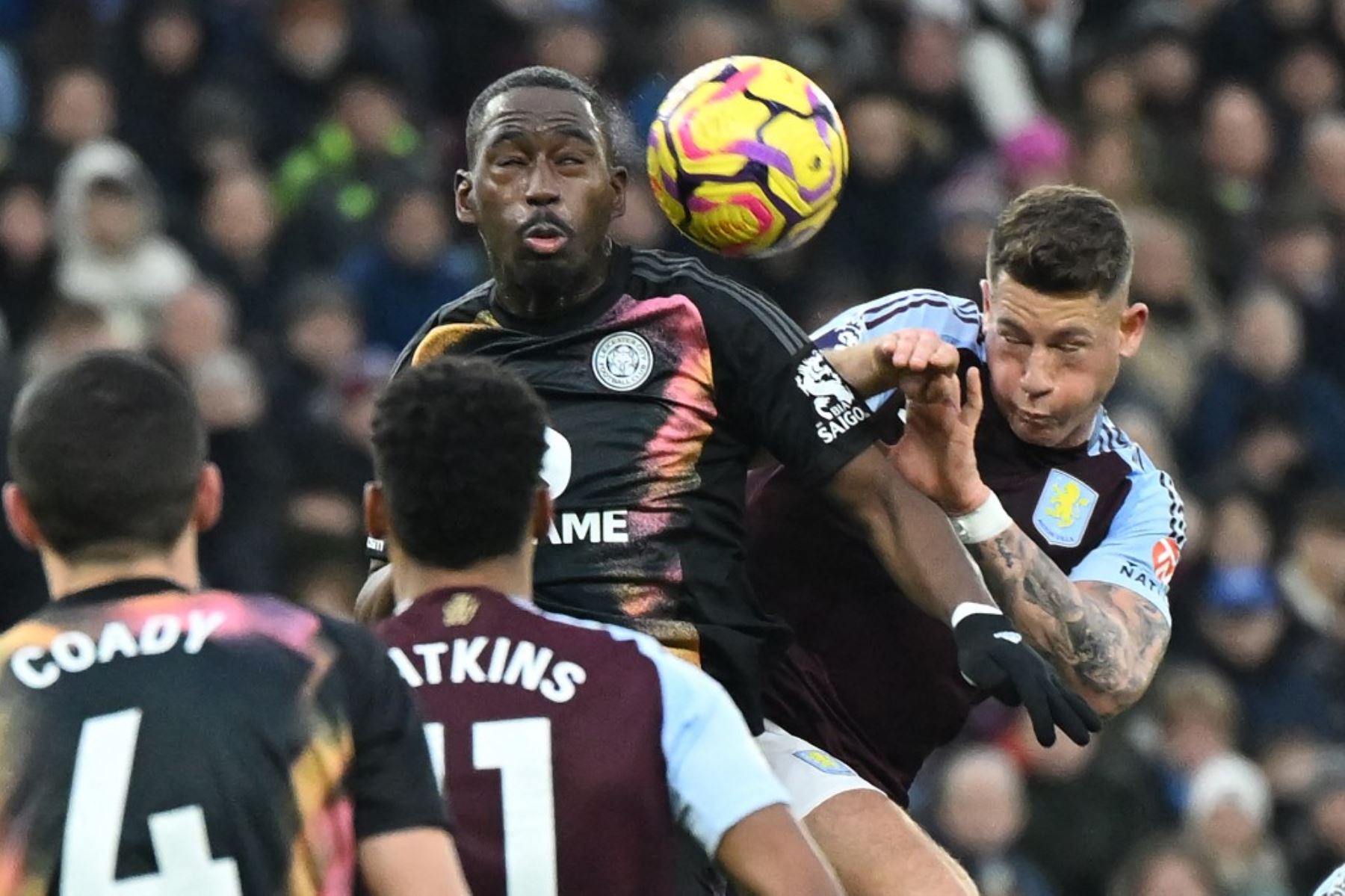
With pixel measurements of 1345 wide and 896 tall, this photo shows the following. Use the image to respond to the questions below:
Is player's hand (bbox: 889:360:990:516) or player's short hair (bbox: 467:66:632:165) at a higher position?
player's short hair (bbox: 467:66:632:165)

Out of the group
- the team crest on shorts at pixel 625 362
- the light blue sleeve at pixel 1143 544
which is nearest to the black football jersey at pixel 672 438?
the team crest on shorts at pixel 625 362

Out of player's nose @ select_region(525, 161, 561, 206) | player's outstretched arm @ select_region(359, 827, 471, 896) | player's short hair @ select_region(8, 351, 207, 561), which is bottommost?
player's outstretched arm @ select_region(359, 827, 471, 896)

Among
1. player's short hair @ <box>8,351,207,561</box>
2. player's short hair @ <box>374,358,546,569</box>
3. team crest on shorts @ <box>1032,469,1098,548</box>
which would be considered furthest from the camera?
team crest on shorts @ <box>1032,469,1098,548</box>

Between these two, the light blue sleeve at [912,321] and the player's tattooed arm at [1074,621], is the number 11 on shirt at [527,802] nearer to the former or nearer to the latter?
the player's tattooed arm at [1074,621]

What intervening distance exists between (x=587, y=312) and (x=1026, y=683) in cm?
128

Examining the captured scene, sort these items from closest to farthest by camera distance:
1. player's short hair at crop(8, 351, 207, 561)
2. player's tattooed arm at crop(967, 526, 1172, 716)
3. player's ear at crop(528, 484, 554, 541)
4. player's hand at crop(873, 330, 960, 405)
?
player's short hair at crop(8, 351, 207, 561) → player's ear at crop(528, 484, 554, 541) → player's hand at crop(873, 330, 960, 405) → player's tattooed arm at crop(967, 526, 1172, 716)

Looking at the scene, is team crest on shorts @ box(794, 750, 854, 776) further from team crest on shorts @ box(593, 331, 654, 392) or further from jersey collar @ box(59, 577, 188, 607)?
jersey collar @ box(59, 577, 188, 607)

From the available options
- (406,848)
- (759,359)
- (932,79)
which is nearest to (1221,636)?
(932,79)

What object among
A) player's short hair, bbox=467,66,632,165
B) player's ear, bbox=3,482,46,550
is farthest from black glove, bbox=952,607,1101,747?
player's ear, bbox=3,482,46,550

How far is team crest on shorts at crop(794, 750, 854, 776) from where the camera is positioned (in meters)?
6.11

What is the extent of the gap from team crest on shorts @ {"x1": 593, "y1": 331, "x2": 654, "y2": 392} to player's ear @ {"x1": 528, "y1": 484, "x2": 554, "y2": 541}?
3.84 feet

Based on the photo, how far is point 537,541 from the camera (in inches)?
225

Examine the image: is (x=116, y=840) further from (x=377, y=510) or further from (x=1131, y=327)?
(x=1131, y=327)

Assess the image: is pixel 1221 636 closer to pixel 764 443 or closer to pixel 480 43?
pixel 480 43
